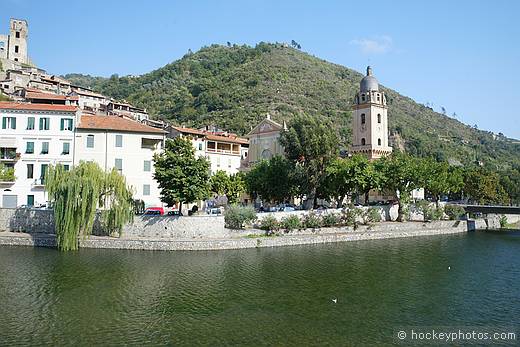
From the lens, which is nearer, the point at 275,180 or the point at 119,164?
the point at 119,164

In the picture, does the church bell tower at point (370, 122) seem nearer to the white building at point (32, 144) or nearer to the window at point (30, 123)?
the white building at point (32, 144)

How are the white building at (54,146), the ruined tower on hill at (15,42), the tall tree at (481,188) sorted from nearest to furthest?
the white building at (54,146) → the tall tree at (481,188) → the ruined tower on hill at (15,42)

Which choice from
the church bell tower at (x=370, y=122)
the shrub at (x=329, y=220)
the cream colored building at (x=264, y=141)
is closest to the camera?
the shrub at (x=329, y=220)

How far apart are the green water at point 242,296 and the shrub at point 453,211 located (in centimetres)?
2500

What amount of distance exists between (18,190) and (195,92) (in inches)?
4610

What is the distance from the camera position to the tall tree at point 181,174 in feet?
127

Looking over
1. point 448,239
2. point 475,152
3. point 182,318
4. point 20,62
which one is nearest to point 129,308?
point 182,318

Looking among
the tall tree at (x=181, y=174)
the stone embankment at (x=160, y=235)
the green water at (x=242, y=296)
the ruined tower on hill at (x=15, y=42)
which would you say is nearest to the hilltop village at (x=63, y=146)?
the stone embankment at (x=160, y=235)

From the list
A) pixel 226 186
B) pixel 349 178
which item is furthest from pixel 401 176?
pixel 226 186

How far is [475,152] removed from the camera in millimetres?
161875

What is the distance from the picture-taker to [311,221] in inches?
1826

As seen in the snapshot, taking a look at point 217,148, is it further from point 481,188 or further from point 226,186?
point 481,188

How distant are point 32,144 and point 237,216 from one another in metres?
23.4

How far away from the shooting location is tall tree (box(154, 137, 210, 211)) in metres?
38.8
